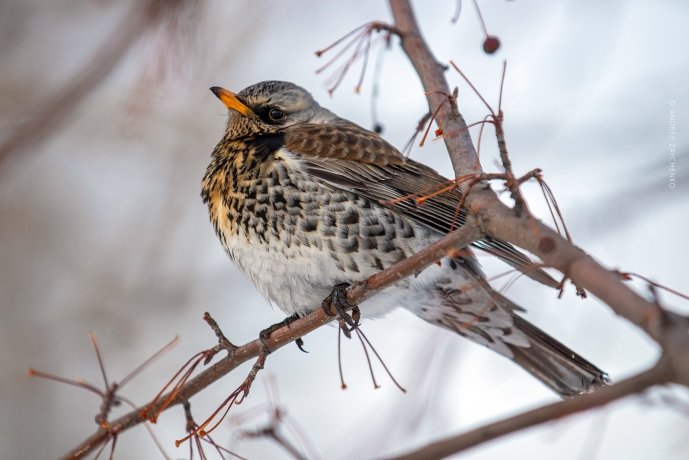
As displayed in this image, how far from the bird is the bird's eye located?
0.20 m

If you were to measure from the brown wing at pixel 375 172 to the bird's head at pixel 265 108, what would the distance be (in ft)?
0.64

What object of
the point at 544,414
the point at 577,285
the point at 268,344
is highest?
the point at 268,344

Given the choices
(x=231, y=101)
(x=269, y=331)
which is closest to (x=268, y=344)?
(x=269, y=331)

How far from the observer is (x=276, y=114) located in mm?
4508

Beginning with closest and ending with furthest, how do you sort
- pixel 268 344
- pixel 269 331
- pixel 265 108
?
1. pixel 268 344
2. pixel 269 331
3. pixel 265 108

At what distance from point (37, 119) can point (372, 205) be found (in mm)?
1484

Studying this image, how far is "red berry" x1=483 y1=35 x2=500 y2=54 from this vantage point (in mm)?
3562

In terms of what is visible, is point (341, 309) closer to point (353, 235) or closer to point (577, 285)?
point (353, 235)

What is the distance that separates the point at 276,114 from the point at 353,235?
1.08 meters

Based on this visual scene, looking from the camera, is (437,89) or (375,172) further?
(375,172)

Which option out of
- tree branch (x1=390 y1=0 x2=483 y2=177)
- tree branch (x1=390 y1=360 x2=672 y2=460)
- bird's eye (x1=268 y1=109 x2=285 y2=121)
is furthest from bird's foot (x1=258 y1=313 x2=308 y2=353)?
tree branch (x1=390 y1=360 x2=672 y2=460)

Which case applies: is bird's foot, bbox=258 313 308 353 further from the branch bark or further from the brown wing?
the branch bark

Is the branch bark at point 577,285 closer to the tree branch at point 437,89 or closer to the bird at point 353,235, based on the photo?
the tree branch at point 437,89

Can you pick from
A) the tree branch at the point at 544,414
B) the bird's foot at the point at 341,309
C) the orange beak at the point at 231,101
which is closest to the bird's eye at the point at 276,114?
the orange beak at the point at 231,101
